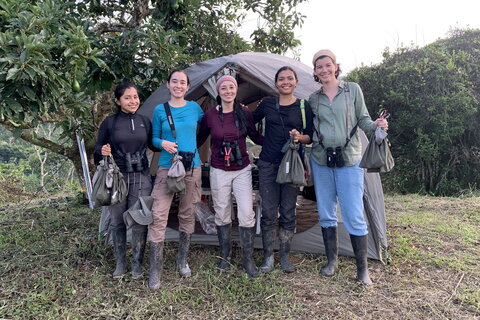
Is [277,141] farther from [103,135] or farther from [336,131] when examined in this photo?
[103,135]

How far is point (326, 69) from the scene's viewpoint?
2.66 m

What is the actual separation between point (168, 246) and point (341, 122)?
2.03m

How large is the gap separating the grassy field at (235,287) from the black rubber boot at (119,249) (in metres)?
0.08

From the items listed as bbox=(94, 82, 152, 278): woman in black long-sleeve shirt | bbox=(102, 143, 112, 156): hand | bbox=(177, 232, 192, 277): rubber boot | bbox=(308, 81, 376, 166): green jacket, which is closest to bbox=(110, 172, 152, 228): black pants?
bbox=(94, 82, 152, 278): woman in black long-sleeve shirt

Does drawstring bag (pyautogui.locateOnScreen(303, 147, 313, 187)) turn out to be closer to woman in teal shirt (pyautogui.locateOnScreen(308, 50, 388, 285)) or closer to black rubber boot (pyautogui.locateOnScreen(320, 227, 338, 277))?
woman in teal shirt (pyautogui.locateOnScreen(308, 50, 388, 285))

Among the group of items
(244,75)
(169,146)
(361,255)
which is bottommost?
(361,255)

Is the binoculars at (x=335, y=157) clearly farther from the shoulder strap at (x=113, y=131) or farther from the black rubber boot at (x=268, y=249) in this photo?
the shoulder strap at (x=113, y=131)

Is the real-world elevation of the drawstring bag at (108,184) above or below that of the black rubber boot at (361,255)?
above

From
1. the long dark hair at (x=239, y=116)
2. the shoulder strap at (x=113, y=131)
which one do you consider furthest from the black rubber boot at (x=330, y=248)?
the shoulder strap at (x=113, y=131)

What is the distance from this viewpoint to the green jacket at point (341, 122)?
265 centimetres

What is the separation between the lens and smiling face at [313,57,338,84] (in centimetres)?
266

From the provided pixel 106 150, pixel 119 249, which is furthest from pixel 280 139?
pixel 119 249

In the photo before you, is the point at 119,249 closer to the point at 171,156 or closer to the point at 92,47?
the point at 171,156

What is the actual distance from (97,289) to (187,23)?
2592mm
